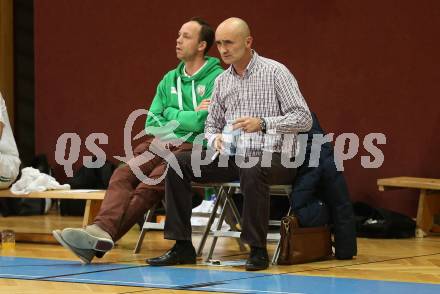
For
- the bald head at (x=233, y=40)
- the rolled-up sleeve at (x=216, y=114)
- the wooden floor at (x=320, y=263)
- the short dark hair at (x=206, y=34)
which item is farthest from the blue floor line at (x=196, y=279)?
the short dark hair at (x=206, y=34)

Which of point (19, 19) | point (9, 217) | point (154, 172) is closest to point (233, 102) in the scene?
point (154, 172)

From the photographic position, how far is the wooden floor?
13.6 feet

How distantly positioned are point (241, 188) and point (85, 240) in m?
0.81

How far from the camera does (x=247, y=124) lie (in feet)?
15.8

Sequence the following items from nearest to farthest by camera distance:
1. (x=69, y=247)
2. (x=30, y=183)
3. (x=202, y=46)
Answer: (x=69, y=247), (x=202, y=46), (x=30, y=183)

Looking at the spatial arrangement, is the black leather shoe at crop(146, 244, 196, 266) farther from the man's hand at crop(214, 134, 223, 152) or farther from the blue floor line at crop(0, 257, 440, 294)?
the man's hand at crop(214, 134, 223, 152)

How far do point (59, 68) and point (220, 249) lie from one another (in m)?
3.44

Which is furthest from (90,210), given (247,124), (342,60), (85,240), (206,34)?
(342,60)

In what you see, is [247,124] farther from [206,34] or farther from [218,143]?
[206,34]

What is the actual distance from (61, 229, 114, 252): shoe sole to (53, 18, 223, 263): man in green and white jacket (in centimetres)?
18

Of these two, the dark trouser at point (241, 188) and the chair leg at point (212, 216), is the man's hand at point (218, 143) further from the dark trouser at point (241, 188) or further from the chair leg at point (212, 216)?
the chair leg at point (212, 216)

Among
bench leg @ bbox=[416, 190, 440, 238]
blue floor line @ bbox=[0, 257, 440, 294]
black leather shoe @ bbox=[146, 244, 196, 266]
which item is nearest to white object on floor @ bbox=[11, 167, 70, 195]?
blue floor line @ bbox=[0, 257, 440, 294]

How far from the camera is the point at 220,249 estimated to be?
5816mm

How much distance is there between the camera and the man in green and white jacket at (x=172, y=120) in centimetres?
529
